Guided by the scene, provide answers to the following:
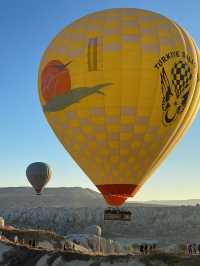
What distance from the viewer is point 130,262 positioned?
121 ft

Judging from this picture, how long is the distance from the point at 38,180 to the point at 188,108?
199 feet

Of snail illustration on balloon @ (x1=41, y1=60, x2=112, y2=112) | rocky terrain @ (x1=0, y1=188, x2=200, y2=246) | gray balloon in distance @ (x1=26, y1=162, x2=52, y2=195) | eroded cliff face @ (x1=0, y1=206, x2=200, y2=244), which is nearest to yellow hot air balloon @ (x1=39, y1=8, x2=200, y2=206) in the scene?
snail illustration on balloon @ (x1=41, y1=60, x2=112, y2=112)

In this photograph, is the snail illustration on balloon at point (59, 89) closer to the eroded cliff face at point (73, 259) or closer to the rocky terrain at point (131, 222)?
the eroded cliff face at point (73, 259)

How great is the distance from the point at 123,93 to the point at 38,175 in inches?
2399

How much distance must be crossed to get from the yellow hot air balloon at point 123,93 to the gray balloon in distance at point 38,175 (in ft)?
184

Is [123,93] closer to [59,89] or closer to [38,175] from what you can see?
[59,89]

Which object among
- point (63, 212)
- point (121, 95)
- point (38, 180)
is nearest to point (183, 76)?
point (121, 95)

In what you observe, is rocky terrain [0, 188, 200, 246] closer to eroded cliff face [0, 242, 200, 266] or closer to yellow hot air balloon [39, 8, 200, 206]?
eroded cliff face [0, 242, 200, 266]

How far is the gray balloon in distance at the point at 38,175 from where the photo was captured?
3748 inches

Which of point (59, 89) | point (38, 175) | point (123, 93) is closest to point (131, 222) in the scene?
point (38, 175)

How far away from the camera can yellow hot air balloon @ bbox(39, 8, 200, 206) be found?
126 feet

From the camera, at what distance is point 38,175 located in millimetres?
96625

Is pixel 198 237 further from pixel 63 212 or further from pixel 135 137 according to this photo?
pixel 135 137

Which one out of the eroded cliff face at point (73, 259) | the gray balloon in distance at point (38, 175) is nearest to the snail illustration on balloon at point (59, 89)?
the eroded cliff face at point (73, 259)
